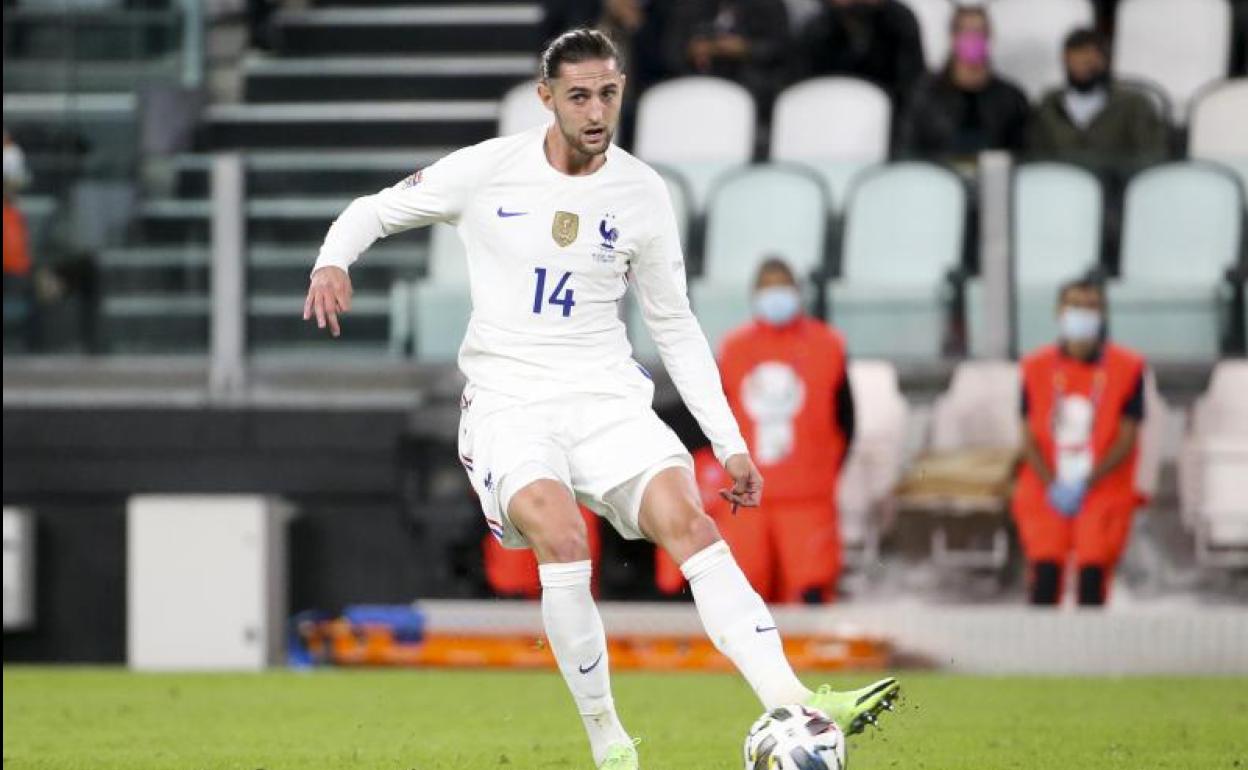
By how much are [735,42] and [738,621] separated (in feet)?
29.6

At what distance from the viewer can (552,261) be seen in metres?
7.00

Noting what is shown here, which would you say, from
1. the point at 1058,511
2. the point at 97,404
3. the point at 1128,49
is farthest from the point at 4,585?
the point at 1128,49

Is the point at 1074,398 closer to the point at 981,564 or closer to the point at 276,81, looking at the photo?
the point at 981,564

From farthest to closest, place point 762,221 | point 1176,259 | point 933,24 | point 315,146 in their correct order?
1. point 315,146
2. point 933,24
3. point 762,221
4. point 1176,259

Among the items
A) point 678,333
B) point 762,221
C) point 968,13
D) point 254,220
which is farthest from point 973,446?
point 678,333

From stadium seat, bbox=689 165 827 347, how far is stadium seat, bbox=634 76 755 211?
2.79 feet

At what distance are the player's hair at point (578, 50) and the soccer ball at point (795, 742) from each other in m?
1.68

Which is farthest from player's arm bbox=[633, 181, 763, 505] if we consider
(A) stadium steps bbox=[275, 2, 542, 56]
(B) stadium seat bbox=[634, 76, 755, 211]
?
(A) stadium steps bbox=[275, 2, 542, 56]

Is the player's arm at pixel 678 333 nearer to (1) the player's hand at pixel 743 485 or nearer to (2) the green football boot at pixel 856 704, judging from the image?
(1) the player's hand at pixel 743 485

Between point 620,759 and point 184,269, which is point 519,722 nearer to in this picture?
point 620,759

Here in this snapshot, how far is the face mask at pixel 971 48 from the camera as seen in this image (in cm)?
1448

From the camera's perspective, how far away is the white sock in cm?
673

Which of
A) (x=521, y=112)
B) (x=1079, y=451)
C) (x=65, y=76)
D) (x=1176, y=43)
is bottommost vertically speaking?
(x=1079, y=451)

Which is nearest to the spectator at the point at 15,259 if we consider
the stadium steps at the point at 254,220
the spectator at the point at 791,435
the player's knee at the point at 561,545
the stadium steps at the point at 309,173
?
the stadium steps at the point at 254,220
